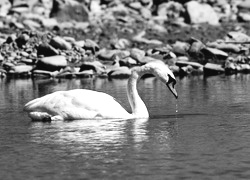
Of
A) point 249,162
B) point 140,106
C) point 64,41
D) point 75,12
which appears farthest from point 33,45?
point 249,162

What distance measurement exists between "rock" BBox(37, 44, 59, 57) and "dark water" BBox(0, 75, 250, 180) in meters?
17.4

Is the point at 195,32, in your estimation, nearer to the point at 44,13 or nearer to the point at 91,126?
the point at 44,13

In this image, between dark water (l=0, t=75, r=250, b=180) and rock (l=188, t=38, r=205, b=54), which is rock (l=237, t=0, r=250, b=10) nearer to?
rock (l=188, t=38, r=205, b=54)

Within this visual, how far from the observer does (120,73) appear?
118 ft

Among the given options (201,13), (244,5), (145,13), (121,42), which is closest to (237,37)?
(201,13)

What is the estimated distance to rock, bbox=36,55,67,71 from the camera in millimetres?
37812

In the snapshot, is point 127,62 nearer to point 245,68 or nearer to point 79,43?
point 79,43

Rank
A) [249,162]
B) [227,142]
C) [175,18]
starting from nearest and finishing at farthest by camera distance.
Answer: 1. [249,162]
2. [227,142]
3. [175,18]

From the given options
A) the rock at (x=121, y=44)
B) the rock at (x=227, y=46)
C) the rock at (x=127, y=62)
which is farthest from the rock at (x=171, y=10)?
the rock at (x=127, y=62)

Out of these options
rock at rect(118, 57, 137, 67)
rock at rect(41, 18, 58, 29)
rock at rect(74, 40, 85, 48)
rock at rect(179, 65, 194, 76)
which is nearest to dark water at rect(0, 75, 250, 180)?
rock at rect(179, 65, 194, 76)

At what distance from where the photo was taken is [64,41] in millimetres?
41875

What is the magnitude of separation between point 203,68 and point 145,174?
26.4 m

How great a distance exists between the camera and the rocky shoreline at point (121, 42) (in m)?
38.0

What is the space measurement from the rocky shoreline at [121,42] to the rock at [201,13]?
0.07m
